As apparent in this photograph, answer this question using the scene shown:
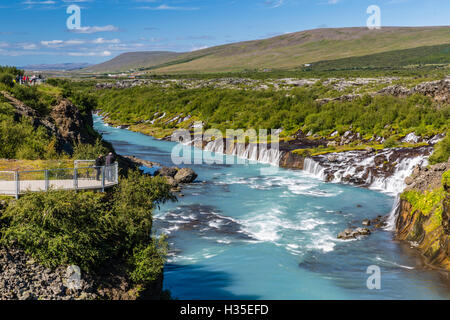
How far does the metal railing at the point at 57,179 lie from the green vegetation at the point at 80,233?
2.44 ft

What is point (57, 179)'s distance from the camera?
17.2 m

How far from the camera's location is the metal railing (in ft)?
52.9

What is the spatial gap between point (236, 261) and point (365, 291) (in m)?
6.68

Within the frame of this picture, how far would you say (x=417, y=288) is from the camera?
67.7ft

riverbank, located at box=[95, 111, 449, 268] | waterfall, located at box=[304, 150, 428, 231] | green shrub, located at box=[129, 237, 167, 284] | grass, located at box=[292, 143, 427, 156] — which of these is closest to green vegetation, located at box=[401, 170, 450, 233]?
riverbank, located at box=[95, 111, 449, 268]

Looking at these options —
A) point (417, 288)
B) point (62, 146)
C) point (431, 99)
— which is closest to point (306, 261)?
point (417, 288)

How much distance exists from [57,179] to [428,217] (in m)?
20.2

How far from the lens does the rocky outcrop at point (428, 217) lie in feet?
75.9

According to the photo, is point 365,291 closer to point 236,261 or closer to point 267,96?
point 236,261

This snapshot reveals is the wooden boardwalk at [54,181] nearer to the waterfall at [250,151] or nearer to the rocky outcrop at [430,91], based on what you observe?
the waterfall at [250,151]

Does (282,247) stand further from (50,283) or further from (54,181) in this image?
(50,283)

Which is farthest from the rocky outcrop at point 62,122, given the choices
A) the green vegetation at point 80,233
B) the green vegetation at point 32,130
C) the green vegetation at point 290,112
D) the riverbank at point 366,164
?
the green vegetation at point 290,112

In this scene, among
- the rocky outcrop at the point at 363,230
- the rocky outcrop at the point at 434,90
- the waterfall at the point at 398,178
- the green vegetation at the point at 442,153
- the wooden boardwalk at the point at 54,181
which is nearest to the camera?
the wooden boardwalk at the point at 54,181

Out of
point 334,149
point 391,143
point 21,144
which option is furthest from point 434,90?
point 21,144
